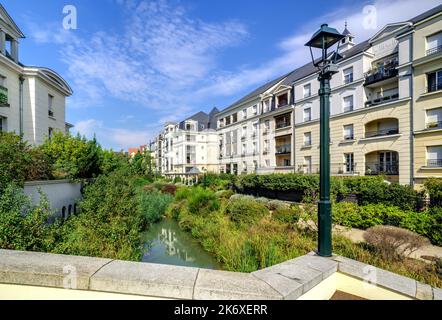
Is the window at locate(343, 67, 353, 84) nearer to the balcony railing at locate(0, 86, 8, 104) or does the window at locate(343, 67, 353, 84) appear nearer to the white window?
the white window

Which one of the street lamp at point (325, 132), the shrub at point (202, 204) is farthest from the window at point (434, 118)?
the street lamp at point (325, 132)

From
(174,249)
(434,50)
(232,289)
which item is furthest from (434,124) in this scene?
(232,289)

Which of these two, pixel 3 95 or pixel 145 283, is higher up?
pixel 3 95

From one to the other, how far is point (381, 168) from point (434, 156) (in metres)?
3.78

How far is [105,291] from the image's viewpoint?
193cm

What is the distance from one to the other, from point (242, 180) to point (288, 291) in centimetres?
2261

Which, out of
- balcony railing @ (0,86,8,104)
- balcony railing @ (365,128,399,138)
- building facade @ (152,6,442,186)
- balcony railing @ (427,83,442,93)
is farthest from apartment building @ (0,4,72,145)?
balcony railing @ (427,83,442,93)

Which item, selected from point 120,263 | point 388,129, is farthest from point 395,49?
point 120,263

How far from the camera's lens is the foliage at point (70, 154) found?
38.5ft

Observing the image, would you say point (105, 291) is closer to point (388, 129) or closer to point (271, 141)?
point (388, 129)

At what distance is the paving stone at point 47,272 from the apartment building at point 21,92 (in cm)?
1570

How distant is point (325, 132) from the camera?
127 inches

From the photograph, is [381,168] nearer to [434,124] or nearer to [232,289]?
[434,124]

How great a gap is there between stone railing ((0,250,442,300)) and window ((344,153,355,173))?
838 inches
